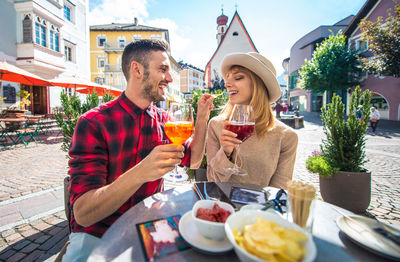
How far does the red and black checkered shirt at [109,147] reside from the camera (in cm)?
Answer: 130

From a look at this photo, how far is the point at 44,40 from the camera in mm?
14562

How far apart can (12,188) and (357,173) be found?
652cm

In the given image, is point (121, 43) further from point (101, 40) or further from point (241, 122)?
point (241, 122)

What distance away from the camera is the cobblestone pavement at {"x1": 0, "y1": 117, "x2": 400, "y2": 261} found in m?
2.44

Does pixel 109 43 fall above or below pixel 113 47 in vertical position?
above

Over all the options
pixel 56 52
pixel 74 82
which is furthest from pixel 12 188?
pixel 56 52

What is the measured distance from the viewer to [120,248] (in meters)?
0.90

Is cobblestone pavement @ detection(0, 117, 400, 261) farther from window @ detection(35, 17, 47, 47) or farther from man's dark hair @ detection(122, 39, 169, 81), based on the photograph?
window @ detection(35, 17, 47, 47)

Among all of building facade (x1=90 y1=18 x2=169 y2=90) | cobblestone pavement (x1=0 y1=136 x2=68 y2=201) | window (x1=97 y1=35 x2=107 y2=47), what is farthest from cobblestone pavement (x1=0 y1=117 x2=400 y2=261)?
window (x1=97 y1=35 x2=107 y2=47)

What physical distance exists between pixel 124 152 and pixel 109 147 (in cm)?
13

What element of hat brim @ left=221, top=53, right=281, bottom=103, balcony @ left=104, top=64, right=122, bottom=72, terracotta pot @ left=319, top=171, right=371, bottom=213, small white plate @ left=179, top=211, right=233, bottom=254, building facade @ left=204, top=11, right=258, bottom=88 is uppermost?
building facade @ left=204, top=11, right=258, bottom=88

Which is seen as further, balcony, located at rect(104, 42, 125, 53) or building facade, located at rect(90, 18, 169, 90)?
building facade, located at rect(90, 18, 169, 90)

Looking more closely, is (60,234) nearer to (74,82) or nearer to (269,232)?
(269,232)

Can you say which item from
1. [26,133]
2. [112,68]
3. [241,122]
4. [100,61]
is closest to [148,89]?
[241,122]
